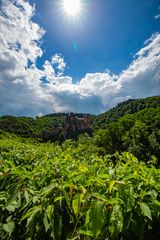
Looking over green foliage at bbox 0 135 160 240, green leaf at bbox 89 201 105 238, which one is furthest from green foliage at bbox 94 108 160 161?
green leaf at bbox 89 201 105 238

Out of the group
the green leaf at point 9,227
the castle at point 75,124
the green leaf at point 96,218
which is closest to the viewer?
the green leaf at point 96,218

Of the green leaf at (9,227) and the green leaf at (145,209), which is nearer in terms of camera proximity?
the green leaf at (145,209)

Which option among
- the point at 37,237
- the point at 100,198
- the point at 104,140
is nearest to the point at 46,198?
the point at 37,237

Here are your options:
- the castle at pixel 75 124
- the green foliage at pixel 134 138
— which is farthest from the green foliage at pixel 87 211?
the castle at pixel 75 124

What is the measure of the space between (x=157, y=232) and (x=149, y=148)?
4608 cm

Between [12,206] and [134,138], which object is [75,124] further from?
[12,206]

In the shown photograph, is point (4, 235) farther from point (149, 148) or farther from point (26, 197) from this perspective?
point (149, 148)

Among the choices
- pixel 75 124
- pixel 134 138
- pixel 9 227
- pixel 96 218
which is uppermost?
pixel 75 124

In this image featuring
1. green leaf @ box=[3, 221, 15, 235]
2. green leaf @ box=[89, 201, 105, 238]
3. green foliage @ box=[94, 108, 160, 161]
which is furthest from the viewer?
green foliage @ box=[94, 108, 160, 161]

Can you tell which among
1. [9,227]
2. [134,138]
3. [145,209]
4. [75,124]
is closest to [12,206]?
[9,227]

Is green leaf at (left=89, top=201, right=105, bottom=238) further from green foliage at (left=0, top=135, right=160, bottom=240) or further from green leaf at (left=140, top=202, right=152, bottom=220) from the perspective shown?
green leaf at (left=140, top=202, right=152, bottom=220)

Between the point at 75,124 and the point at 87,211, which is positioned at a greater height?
the point at 75,124

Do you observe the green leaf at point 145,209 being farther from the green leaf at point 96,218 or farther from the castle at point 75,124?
the castle at point 75,124

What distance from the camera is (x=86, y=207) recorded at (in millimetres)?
1231
